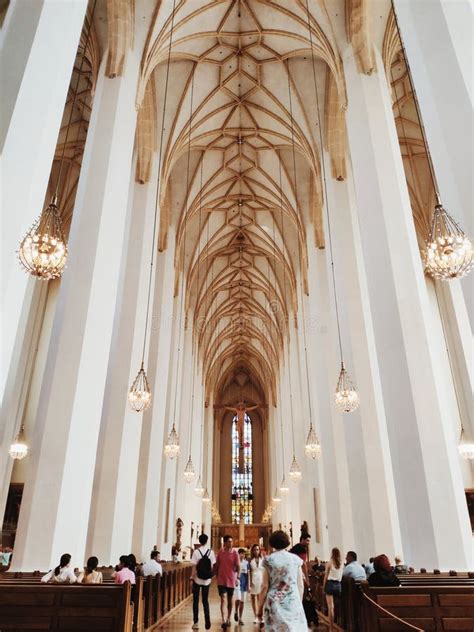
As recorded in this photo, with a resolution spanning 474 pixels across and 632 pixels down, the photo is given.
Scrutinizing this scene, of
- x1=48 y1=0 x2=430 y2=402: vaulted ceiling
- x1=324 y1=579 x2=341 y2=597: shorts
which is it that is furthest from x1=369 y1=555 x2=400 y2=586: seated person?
x1=48 y1=0 x2=430 y2=402: vaulted ceiling

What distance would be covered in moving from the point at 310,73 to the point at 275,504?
2372 cm

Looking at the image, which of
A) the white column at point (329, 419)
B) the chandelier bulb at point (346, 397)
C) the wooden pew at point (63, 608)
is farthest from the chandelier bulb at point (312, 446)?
the wooden pew at point (63, 608)

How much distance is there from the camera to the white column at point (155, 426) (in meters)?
12.1

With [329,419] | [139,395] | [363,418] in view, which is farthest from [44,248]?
[329,419]

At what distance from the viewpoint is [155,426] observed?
13383mm

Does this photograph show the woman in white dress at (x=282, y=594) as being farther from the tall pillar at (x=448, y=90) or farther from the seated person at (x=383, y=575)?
the tall pillar at (x=448, y=90)

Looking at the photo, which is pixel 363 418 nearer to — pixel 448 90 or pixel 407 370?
pixel 407 370

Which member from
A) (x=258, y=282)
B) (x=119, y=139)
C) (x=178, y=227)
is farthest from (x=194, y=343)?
(x=119, y=139)

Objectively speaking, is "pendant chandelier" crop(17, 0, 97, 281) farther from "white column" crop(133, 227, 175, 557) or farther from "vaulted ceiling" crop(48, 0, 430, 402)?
"white column" crop(133, 227, 175, 557)

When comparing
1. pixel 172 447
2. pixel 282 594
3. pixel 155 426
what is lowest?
pixel 282 594

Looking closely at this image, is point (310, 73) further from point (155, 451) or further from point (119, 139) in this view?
point (155, 451)

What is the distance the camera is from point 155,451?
13172mm

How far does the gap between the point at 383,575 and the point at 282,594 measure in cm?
225

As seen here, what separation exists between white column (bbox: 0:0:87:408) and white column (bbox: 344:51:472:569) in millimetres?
5361
